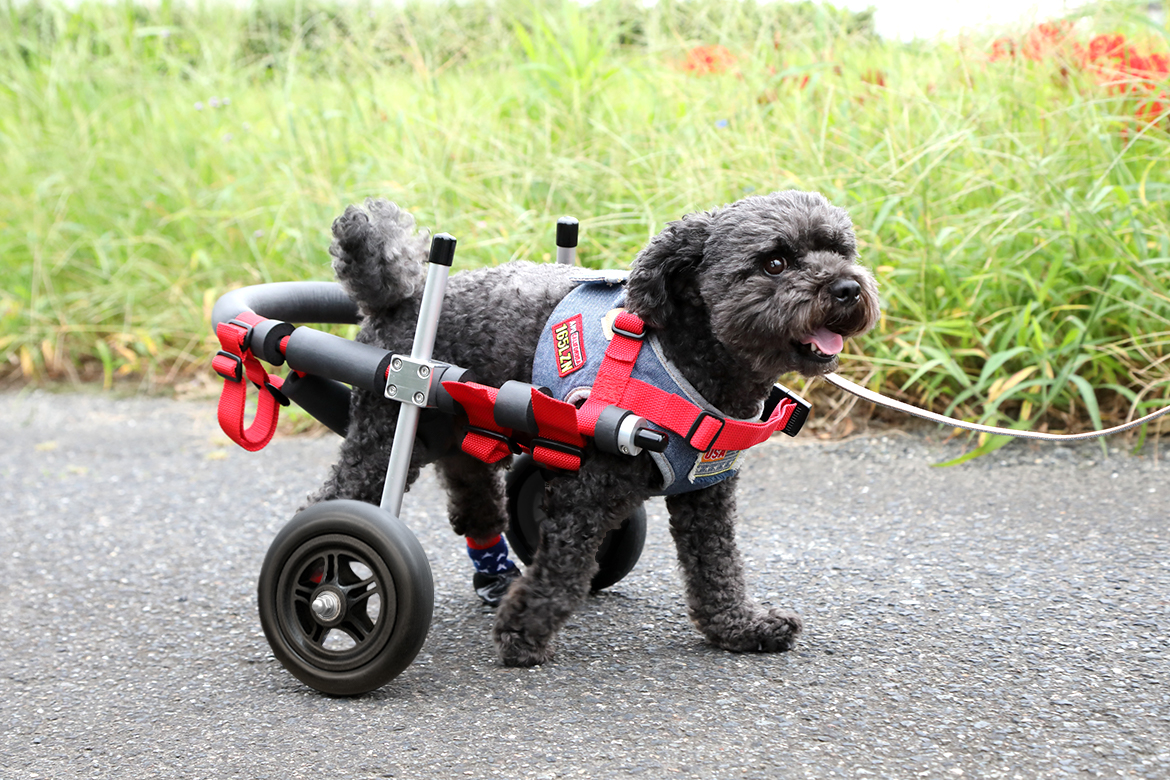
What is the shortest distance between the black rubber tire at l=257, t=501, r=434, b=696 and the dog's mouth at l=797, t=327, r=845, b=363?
95 centimetres

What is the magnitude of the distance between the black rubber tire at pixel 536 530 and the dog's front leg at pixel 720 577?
11.7 inches

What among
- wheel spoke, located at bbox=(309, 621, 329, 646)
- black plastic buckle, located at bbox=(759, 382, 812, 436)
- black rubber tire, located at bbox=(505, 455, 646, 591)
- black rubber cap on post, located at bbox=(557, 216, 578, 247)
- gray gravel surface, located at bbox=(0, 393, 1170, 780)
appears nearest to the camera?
gray gravel surface, located at bbox=(0, 393, 1170, 780)

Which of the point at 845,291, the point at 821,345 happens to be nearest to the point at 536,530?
the point at 821,345

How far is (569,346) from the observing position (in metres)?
2.41

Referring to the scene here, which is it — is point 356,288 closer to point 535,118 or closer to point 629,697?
point 629,697

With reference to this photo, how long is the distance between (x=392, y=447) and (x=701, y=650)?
942mm

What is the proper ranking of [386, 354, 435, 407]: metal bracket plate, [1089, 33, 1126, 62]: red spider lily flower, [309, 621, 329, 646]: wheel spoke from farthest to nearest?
[1089, 33, 1126, 62]: red spider lily flower
[309, 621, 329, 646]: wheel spoke
[386, 354, 435, 407]: metal bracket plate

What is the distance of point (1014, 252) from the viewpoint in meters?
4.36

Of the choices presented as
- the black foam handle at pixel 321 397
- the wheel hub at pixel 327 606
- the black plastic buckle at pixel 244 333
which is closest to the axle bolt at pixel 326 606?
the wheel hub at pixel 327 606

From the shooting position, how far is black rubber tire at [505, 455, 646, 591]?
2.96m

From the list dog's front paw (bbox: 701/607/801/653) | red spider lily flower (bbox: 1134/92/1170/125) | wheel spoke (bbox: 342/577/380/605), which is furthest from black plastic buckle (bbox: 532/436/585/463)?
red spider lily flower (bbox: 1134/92/1170/125)

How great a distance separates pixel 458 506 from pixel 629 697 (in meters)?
0.82

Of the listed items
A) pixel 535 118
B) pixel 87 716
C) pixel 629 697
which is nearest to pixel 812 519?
pixel 629 697

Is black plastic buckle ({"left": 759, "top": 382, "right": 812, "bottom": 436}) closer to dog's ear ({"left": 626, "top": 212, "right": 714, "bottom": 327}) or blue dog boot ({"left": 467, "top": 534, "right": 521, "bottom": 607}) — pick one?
dog's ear ({"left": 626, "top": 212, "right": 714, "bottom": 327})
